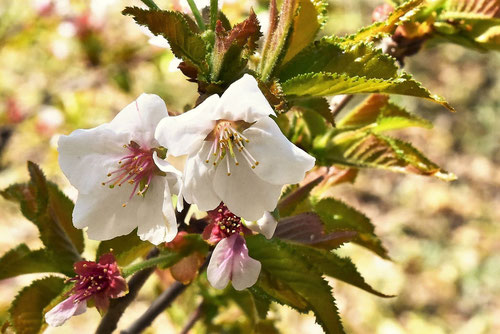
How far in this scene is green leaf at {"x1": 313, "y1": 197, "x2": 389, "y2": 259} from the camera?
0.83m

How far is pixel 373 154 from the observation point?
0.79 metres

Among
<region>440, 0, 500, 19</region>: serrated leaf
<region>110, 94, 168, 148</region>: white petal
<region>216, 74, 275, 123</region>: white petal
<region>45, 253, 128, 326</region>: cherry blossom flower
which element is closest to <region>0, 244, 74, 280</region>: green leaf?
<region>45, 253, 128, 326</region>: cherry blossom flower

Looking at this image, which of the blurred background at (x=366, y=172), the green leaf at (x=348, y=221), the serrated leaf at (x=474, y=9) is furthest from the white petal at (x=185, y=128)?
the blurred background at (x=366, y=172)

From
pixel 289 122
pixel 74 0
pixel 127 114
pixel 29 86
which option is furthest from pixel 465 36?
pixel 29 86

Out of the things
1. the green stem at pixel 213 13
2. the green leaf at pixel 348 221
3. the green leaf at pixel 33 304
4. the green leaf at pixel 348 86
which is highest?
the green stem at pixel 213 13

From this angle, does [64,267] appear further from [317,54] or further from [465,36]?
[465,36]

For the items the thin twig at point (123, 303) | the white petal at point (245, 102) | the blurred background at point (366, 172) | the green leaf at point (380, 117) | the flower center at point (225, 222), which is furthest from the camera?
the blurred background at point (366, 172)

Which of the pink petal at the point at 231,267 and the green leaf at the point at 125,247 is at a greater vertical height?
the pink petal at the point at 231,267

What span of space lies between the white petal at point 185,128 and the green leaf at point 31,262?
30cm

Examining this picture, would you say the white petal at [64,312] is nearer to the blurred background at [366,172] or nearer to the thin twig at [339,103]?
the thin twig at [339,103]

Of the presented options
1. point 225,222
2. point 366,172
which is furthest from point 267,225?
point 366,172

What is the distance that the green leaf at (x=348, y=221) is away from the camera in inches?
32.5

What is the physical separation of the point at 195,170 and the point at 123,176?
0.12 metres

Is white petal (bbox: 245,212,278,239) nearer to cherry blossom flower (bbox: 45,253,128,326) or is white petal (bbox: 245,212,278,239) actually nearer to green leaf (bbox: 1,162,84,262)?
cherry blossom flower (bbox: 45,253,128,326)
